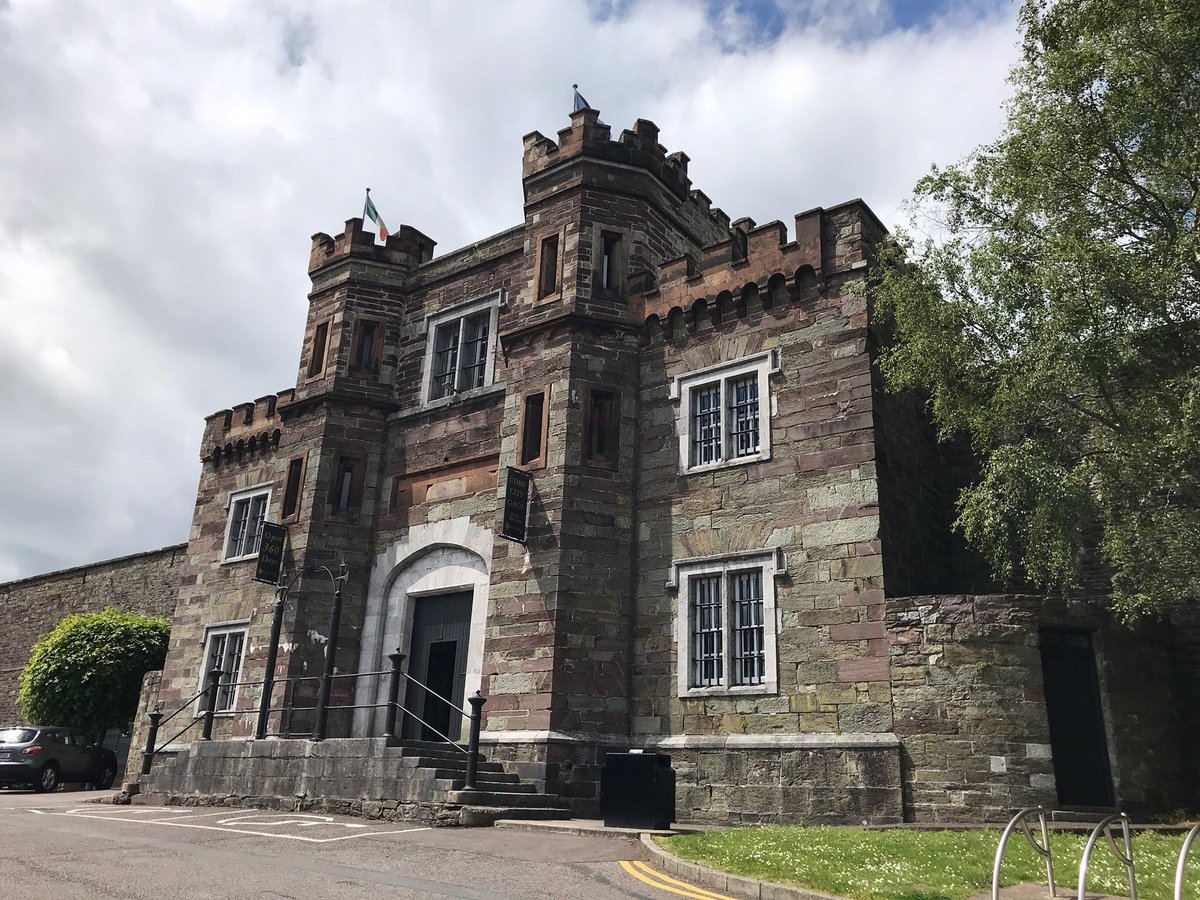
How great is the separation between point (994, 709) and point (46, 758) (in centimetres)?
1990

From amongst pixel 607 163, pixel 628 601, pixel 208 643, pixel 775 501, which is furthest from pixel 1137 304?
pixel 208 643

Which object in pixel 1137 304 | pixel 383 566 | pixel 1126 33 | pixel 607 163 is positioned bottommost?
pixel 383 566

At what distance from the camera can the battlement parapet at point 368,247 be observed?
2175 centimetres

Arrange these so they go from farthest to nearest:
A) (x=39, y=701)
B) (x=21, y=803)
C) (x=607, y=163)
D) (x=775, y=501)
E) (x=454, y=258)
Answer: (x=39, y=701), (x=454, y=258), (x=607, y=163), (x=21, y=803), (x=775, y=501)

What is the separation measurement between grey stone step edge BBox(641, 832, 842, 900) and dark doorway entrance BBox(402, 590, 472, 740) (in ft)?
28.6

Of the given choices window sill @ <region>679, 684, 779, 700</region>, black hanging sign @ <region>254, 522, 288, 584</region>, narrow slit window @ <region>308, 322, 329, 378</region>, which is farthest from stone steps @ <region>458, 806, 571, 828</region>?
narrow slit window @ <region>308, 322, 329, 378</region>

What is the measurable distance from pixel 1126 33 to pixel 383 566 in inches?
594

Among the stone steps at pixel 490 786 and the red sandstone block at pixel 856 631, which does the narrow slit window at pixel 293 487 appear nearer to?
A: the stone steps at pixel 490 786

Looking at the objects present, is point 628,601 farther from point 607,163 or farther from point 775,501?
point 607,163

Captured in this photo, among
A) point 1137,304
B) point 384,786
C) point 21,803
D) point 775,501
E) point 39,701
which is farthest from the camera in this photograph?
point 39,701

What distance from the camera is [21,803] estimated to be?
56.7 ft

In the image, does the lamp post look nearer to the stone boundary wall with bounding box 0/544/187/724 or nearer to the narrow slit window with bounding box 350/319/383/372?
the narrow slit window with bounding box 350/319/383/372

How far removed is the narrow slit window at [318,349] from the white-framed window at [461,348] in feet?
8.09

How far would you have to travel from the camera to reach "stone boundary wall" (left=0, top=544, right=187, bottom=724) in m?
30.1
